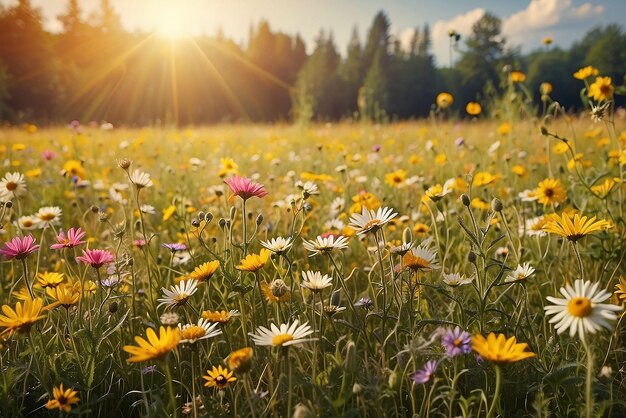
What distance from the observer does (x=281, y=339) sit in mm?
781

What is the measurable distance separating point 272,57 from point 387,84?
11.9 m

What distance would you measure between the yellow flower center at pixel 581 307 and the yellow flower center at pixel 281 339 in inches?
18.0

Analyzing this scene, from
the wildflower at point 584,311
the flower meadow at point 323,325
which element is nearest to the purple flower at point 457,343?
the flower meadow at point 323,325

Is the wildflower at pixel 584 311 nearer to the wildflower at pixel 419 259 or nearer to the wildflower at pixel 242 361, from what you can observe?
the wildflower at pixel 419 259

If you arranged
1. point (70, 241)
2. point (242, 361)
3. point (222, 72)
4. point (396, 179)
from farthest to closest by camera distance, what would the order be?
point (222, 72)
point (396, 179)
point (70, 241)
point (242, 361)

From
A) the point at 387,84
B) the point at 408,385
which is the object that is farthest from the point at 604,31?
the point at 408,385

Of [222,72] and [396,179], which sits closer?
[396,179]

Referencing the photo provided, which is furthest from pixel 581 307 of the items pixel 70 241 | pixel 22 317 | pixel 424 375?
pixel 70 241

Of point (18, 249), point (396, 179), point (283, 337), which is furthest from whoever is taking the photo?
point (396, 179)

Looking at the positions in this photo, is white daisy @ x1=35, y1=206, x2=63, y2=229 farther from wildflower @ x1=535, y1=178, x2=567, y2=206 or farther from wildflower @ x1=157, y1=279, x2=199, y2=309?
wildflower @ x1=535, y1=178, x2=567, y2=206

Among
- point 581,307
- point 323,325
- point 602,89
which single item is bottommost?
point 323,325

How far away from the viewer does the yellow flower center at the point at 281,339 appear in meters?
0.77

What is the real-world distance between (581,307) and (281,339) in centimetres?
48

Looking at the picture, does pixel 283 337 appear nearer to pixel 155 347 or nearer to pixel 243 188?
pixel 155 347
